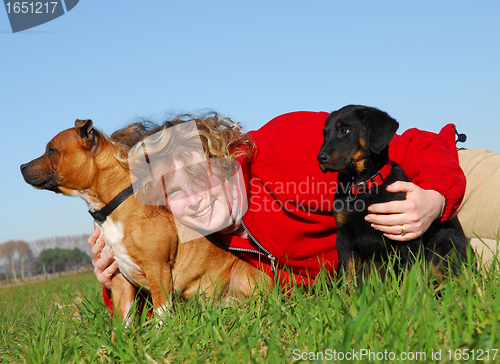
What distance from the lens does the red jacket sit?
10.6 ft

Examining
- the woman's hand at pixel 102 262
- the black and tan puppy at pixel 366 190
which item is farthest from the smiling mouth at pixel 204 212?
the black and tan puppy at pixel 366 190

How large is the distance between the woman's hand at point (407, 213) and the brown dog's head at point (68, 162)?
2290mm

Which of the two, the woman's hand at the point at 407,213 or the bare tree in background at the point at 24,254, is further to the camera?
the bare tree in background at the point at 24,254

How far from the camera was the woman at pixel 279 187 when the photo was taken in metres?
3.21

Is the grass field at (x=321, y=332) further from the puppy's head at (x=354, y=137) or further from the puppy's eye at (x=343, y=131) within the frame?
the puppy's eye at (x=343, y=131)

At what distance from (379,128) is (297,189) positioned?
895 millimetres

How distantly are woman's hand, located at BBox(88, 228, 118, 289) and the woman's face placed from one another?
0.69 m

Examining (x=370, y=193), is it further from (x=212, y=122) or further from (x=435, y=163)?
(x=212, y=122)

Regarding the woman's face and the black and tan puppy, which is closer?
the black and tan puppy

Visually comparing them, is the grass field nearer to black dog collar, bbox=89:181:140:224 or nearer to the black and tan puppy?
the black and tan puppy

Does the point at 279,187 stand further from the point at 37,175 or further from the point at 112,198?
the point at 37,175

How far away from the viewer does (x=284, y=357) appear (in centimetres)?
164

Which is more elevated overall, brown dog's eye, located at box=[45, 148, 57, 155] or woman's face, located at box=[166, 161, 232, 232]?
brown dog's eye, located at box=[45, 148, 57, 155]
